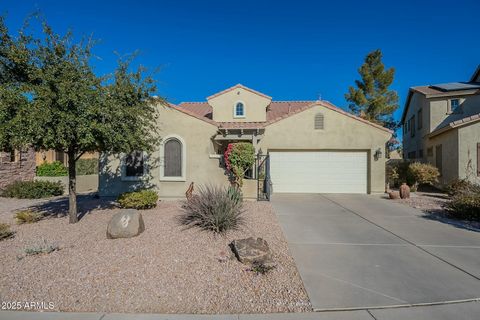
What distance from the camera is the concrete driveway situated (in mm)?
3830

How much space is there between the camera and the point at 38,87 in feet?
20.9

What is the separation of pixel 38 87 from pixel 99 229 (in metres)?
3.79

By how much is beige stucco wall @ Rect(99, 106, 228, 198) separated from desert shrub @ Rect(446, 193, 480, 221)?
8.51 metres

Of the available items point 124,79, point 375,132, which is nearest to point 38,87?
point 124,79

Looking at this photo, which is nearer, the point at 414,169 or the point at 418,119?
the point at 414,169

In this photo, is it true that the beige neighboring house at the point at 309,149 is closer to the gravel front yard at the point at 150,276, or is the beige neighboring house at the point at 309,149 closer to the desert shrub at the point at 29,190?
the desert shrub at the point at 29,190

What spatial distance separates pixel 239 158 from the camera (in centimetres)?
1134

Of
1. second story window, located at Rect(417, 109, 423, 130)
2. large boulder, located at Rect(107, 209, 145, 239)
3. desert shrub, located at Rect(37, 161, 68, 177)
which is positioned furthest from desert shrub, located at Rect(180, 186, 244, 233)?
second story window, located at Rect(417, 109, 423, 130)

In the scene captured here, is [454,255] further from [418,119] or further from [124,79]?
[418,119]

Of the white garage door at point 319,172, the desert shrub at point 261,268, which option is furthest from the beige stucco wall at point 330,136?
the desert shrub at point 261,268

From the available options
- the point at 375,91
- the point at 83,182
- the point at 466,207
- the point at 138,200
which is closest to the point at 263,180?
the point at 138,200

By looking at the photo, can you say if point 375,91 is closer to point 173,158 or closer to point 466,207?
point 466,207

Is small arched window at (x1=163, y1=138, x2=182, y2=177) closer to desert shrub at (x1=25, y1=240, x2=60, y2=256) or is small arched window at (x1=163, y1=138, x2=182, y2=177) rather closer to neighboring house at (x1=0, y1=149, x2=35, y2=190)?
desert shrub at (x1=25, y1=240, x2=60, y2=256)

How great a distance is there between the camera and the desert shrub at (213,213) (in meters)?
6.43
